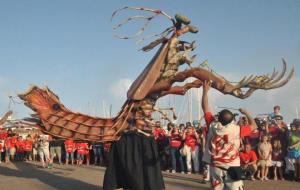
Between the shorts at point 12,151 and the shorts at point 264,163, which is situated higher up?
the shorts at point 12,151

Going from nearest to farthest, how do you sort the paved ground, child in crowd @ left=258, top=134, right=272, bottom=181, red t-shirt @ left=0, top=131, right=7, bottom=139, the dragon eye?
the paved ground < the dragon eye < child in crowd @ left=258, top=134, right=272, bottom=181 < red t-shirt @ left=0, top=131, right=7, bottom=139

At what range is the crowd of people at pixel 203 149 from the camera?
41.7 ft

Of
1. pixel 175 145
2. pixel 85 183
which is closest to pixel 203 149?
pixel 85 183

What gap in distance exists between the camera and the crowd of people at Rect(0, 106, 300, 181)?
41.7 ft

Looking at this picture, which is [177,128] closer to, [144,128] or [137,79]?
[137,79]

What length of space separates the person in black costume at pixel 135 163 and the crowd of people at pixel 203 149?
4.00ft

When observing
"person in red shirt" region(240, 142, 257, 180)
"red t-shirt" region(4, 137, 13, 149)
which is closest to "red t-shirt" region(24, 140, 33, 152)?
"red t-shirt" region(4, 137, 13, 149)

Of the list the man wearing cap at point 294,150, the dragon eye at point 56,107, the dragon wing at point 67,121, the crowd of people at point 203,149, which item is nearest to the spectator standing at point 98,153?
the crowd of people at point 203,149

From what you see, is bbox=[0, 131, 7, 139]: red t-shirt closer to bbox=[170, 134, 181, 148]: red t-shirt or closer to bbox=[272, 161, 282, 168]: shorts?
bbox=[170, 134, 181, 148]: red t-shirt

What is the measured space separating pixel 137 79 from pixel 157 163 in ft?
9.90

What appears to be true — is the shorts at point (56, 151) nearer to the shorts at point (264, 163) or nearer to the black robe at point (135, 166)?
the shorts at point (264, 163)

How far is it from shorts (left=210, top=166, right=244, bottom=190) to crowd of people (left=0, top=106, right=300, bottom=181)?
166cm

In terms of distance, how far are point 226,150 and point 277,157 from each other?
7152 millimetres

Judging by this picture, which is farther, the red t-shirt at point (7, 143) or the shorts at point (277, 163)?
the red t-shirt at point (7, 143)
